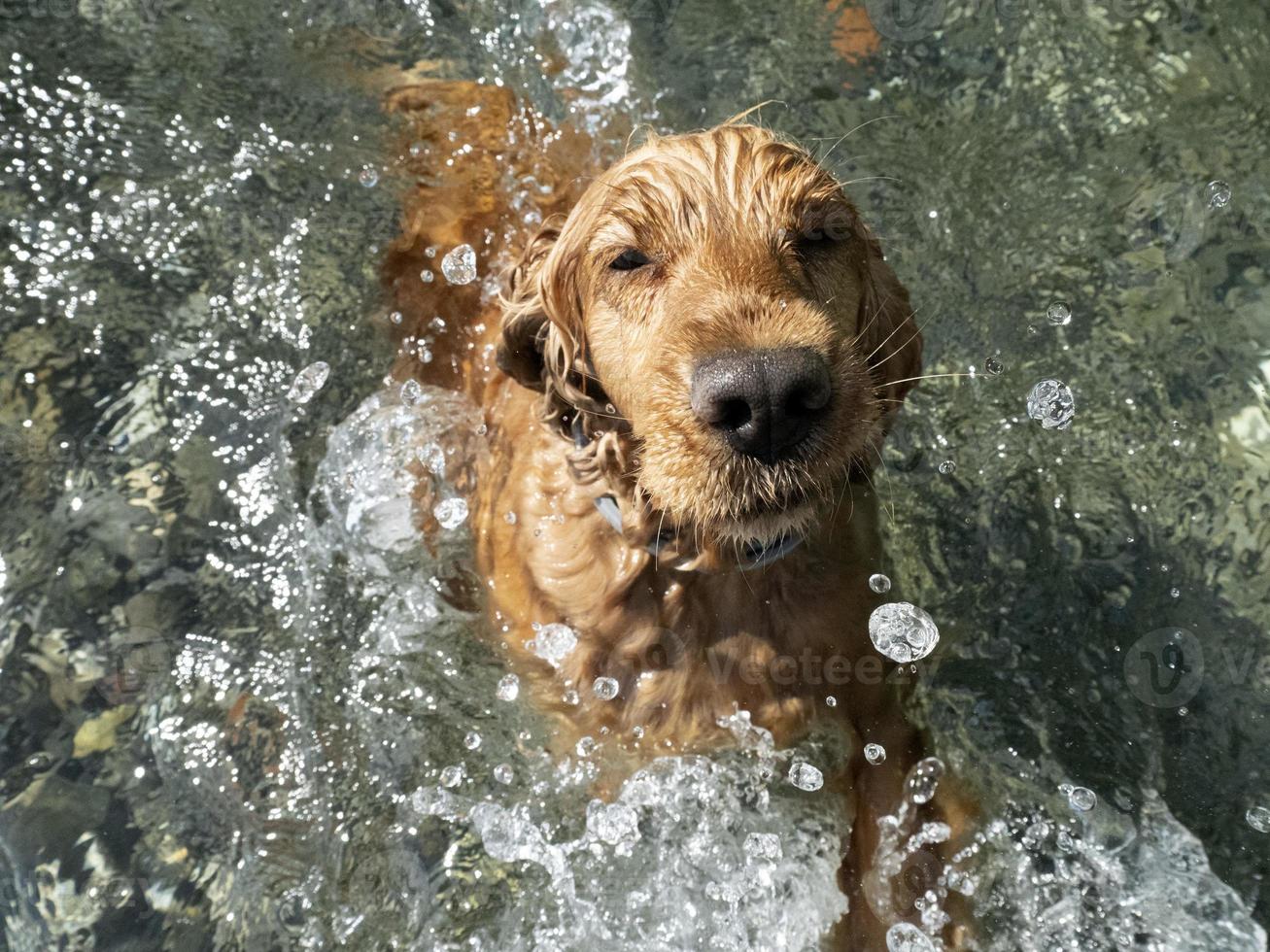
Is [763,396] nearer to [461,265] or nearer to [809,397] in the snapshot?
[809,397]

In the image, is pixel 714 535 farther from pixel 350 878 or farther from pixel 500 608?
pixel 350 878

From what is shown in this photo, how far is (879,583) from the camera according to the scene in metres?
3.59

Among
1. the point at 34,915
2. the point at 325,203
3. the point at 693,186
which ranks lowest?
the point at 34,915

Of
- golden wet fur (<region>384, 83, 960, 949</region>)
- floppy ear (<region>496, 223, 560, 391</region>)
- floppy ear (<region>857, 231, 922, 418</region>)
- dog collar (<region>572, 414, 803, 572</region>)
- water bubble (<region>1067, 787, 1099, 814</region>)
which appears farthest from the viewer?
water bubble (<region>1067, 787, 1099, 814</region>)

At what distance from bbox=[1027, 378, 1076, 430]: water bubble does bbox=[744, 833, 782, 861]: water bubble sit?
2.14 metres

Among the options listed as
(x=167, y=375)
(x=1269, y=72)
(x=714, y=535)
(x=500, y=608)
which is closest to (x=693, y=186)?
(x=714, y=535)

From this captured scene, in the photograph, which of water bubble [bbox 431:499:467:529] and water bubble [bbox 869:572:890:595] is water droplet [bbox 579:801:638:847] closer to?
water bubble [bbox 869:572:890:595]

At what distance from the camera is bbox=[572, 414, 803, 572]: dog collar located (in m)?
3.17

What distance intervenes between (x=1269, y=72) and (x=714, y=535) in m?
3.84

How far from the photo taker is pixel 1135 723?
3928mm

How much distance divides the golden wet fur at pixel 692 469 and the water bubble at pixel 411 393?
17.2 inches

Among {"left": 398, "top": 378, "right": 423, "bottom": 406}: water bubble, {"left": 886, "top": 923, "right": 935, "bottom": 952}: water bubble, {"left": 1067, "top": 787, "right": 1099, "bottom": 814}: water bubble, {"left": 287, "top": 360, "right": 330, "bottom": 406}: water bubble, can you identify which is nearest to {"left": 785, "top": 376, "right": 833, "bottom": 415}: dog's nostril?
{"left": 886, "top": 923, "right": 935, "bottom": 952}: water bubble

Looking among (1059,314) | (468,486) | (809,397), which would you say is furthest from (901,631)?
(1059,314)

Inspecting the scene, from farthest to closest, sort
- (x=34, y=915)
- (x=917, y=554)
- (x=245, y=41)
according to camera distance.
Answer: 1. (x=245, y=41)
2. (x=917, y=554)
3. (x=34, y=915)
